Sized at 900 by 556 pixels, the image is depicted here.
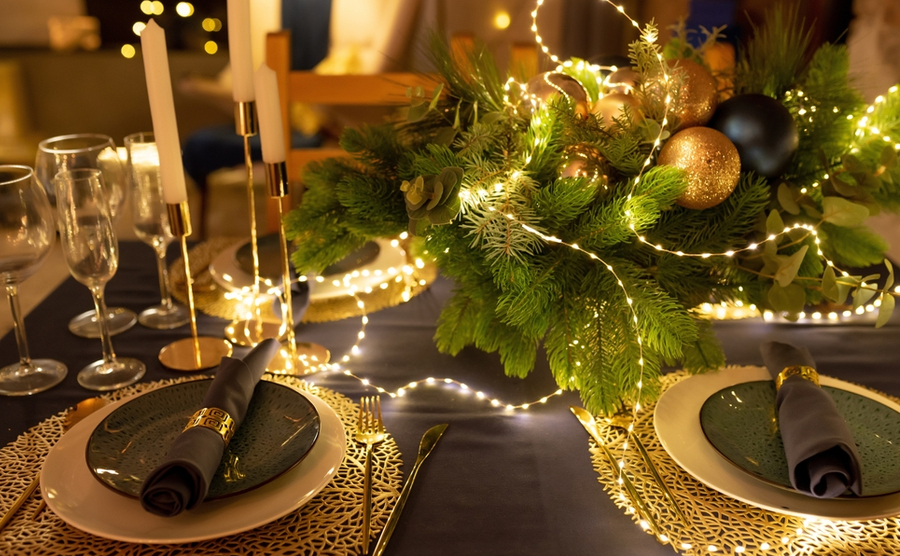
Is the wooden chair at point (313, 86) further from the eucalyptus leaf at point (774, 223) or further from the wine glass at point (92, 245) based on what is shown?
the eucalyptus leaf at point (774, 223)

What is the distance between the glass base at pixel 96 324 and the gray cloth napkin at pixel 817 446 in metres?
0.75

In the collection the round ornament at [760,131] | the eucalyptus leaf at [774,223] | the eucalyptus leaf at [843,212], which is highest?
the round ornament at [760,131]

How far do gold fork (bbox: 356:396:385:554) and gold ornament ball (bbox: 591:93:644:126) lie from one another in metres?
0.37

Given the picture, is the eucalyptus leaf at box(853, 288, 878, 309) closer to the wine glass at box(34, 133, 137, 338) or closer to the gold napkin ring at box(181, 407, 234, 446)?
the gold napkin ring at box(181, 407, 234, 446)

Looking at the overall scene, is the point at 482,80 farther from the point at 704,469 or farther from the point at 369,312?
the point at 704,469

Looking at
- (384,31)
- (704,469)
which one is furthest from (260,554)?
(384,31)

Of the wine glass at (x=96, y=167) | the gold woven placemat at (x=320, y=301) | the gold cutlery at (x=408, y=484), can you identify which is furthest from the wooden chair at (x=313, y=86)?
the gold cutlery at (x=408, y=484)

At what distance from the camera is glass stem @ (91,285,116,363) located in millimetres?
767

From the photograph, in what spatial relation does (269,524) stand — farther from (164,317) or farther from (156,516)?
(164,317)

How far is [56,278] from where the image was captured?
1540 millimetres

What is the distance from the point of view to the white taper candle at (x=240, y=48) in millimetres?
777

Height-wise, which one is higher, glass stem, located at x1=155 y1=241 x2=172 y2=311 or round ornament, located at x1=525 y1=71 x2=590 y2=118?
round ornament, located at x1=525 y1=71 x2=590 y2=118

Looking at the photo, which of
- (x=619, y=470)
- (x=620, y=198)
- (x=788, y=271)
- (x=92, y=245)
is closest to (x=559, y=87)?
(x=620, y=198)

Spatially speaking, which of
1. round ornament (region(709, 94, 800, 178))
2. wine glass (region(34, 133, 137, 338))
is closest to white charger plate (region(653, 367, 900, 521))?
round ornament (region(709, 94, 800, 178))
